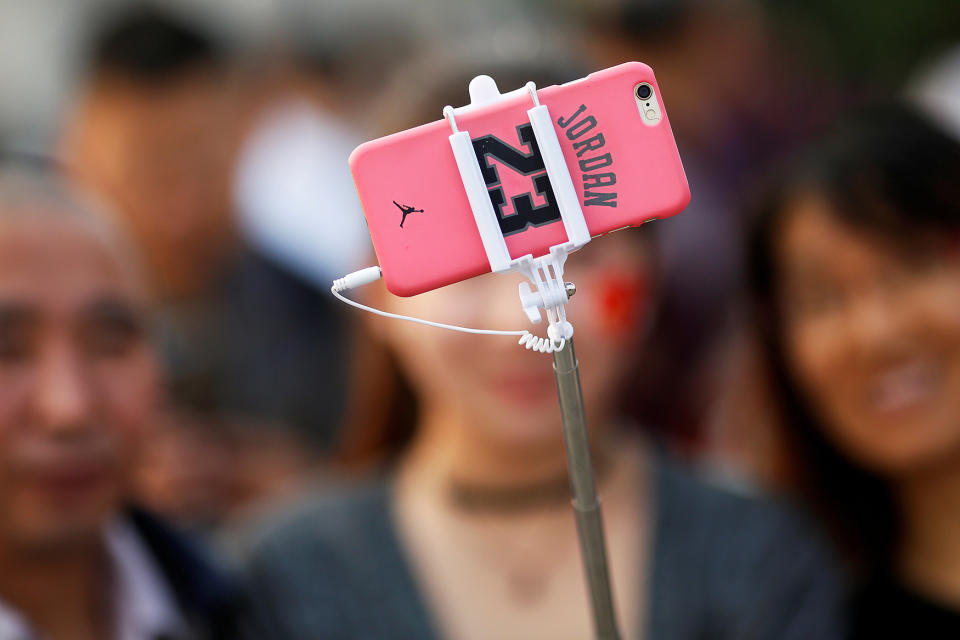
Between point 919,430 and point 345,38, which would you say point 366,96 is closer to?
point 345,38

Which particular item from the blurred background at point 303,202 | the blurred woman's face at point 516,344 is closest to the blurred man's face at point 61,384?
the blurred background at point 303,202

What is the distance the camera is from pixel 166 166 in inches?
84.6

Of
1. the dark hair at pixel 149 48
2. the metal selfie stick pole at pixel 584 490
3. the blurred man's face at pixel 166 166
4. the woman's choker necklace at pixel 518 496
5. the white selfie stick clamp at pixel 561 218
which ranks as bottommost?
the woman's choker necklace at pixel 518 496

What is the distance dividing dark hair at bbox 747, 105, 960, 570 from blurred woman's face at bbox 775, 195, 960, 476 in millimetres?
29

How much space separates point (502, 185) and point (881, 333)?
79cm

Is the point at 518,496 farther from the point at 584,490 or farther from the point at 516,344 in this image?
the point at 584,490

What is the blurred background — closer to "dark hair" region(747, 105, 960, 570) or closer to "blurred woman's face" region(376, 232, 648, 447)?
"dark hair" region(747, 105, 960, 570)

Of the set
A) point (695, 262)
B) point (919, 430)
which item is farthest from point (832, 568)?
point (695, 262)

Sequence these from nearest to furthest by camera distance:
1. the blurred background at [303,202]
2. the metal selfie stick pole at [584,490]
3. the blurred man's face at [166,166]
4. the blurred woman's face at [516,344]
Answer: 1. the metal selfie stick pole at [584,490]
2. the blurred woman's face at [516,344]
3. the blurred background at [303,202]
4. the blurred man's face at [166,166]

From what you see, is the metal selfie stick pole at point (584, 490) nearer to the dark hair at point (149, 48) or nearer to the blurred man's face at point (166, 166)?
the blurred man's face at point (166, 166)

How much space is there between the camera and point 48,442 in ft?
3.04

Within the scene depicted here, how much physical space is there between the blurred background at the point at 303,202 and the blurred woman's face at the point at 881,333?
8.6 inches

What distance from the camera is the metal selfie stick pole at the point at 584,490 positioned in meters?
0.55

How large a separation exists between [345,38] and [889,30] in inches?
78.4
